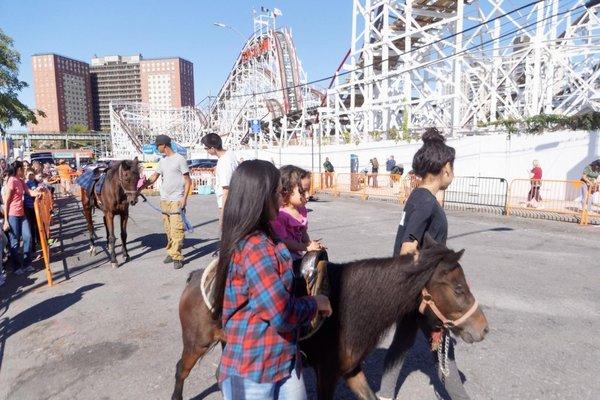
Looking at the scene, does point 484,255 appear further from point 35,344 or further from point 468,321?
point 35,344

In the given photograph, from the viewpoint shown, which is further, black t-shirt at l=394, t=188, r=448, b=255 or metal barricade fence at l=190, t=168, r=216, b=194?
metal barricade fence at l=190, t=168, r=216, b=194

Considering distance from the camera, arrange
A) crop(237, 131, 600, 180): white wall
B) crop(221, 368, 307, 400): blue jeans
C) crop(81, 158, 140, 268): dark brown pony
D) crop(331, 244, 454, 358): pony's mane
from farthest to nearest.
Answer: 1. crop(237, 131, 600, 180): white wall
2. crop(81, 158, 140, 268): dark brown pony
3. crop(331, 244, 454, 358): pony's mane
4. crop(221, 368, 307, 400): blue jeans

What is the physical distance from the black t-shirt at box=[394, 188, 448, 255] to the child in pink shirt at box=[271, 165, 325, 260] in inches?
35.6

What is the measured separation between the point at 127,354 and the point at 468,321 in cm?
316

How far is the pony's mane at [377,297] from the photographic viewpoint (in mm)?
Answer: 2014

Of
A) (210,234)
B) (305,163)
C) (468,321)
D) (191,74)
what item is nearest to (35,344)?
(468,321)

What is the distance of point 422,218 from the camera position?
2.36 metres

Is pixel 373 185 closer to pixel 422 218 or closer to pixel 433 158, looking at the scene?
pixel 433 158

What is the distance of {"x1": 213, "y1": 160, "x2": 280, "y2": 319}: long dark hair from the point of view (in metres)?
1.47

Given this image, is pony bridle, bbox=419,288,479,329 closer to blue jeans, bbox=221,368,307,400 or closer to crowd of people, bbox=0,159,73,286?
blue jeans, bbox=221,368,307,400

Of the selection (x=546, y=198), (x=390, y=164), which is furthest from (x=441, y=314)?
(x=390, y=164)

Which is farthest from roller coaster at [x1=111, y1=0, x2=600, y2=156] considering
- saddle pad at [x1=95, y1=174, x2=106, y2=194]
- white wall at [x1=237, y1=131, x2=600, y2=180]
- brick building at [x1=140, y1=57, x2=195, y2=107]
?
brick building at [x1=140, y1=57, x2=195, y2=107]

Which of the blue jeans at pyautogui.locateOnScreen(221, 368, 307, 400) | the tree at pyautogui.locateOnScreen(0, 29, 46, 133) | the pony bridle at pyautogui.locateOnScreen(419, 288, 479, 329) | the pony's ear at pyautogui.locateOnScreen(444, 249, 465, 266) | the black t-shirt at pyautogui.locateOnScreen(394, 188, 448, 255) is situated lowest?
the blue jeans at pyautogui.locateOnScreen(221, 368, 307, 400)

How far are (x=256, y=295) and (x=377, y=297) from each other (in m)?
0.87
